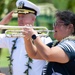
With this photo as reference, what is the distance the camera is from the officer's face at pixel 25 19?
16.1 ft

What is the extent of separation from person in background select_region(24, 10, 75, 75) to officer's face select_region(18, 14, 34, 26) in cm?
65

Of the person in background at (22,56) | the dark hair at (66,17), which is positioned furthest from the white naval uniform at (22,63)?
the dark hair at (66,17)

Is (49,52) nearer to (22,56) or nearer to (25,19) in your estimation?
(22,56)

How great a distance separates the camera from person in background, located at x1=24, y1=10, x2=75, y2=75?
3.83 m

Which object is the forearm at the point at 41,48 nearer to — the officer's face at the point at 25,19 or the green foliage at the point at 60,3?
the officer's face at the point at 25,19

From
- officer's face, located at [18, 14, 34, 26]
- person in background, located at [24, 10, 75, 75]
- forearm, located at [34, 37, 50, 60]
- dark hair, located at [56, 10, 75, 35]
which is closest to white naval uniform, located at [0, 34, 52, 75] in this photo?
officer's face, located at [18, 14, 34, 26]

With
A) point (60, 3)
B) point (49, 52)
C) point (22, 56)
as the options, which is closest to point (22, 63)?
point (22, 56)

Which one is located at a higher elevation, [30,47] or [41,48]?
[41,48]

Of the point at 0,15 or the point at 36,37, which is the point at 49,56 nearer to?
the point at 36,37

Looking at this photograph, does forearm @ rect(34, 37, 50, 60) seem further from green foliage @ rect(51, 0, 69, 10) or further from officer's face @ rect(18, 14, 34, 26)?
green foliage @ rect(51, 0, 69, 10)

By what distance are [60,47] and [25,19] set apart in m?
1.14

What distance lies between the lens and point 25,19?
4973 millimetres

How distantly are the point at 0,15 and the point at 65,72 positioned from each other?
26.3ft

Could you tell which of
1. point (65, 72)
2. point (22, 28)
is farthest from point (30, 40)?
point (65, 72)
